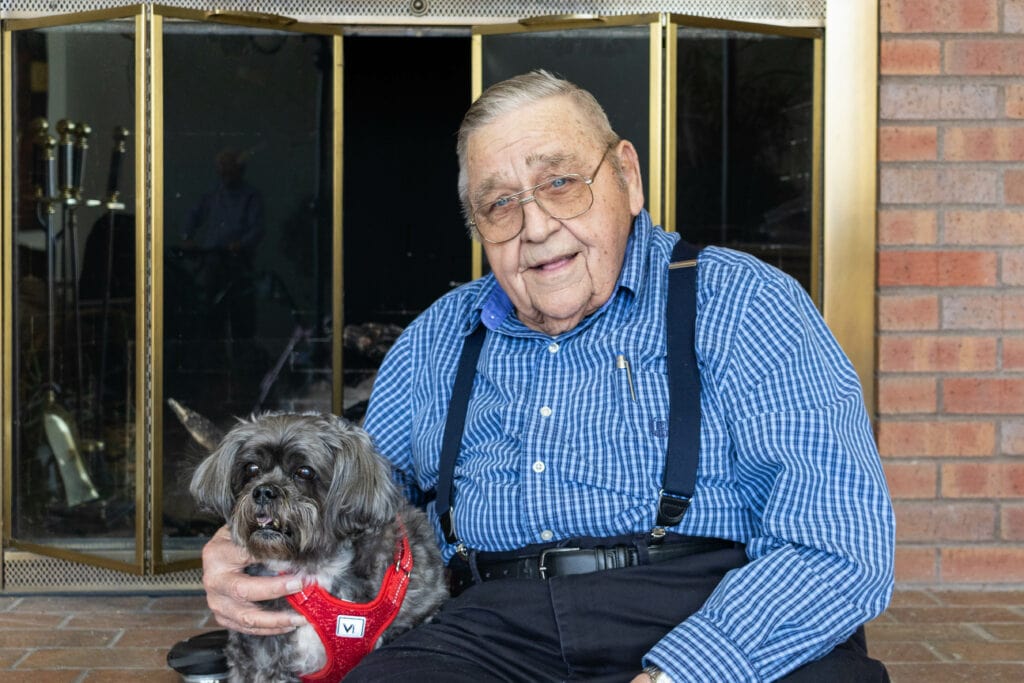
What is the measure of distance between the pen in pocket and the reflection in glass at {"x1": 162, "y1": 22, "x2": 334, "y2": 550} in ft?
7.94

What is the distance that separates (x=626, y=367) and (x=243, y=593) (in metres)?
0.91

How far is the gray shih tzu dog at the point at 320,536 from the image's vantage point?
2.41m

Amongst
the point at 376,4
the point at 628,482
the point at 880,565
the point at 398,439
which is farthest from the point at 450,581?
the point at 376,4

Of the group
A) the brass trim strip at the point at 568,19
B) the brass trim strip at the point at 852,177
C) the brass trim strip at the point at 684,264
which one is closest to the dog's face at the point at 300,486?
the brass trim strip at the point at 684,264

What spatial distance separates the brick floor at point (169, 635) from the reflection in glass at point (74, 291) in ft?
0.92

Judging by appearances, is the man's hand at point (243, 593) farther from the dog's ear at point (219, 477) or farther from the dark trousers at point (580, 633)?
the dark trousers at point (580, 633)

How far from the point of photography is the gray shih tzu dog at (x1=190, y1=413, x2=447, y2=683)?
7.91 feet

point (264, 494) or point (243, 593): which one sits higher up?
point (264, 494)

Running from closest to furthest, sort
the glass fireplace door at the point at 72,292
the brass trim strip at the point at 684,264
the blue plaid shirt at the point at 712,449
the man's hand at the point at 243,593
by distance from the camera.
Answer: the blue plaid shirt at the point at 712,449
the brass trim strip at the point at 684,264
the man's hand at the point at 243,593
the glass fireplace door at the point at 72,292

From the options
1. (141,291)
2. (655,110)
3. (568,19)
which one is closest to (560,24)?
(568,19)

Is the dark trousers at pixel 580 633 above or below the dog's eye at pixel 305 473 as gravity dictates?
below

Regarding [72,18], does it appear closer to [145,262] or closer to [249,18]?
[249,18]

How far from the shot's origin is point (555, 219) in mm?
2367

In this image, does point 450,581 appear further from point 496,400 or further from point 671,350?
point 671,350
